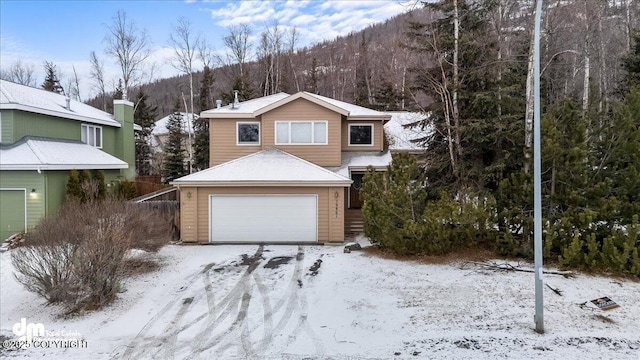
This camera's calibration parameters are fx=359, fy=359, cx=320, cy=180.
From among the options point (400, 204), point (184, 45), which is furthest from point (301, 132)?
point (184, 45)

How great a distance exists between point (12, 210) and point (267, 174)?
968 centimetres

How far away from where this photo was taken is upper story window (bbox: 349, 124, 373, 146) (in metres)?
16.5

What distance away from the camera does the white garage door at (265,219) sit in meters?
13.2

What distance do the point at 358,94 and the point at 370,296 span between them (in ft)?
92.5

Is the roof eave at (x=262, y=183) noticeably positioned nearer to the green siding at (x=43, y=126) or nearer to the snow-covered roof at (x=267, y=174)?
the snow-covered roof at (x=267, y=174)

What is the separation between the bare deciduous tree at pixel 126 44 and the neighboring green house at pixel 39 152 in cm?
1359

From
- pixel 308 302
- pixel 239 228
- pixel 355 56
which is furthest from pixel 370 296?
pixel 355 56

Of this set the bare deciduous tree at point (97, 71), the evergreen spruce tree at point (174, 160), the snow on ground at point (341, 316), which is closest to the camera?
the snow on ground at point (341, 316)

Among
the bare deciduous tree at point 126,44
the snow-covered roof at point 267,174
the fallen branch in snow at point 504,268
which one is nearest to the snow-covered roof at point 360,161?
the snow-covered roof at point 267,174

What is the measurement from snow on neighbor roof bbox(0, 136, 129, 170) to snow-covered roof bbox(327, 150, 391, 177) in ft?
34.0

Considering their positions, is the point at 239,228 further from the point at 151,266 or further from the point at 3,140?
the point at 3,140

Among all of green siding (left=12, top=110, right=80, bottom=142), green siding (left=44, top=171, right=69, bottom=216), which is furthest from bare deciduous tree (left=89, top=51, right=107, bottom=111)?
green siding (left=44, top=171, right=69, bottom=216)

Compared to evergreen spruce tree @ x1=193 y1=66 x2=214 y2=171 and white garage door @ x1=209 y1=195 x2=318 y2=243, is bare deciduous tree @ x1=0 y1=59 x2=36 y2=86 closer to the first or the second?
evergreen spruce tree @ x1=193 y1=66 x2=214 y2=171

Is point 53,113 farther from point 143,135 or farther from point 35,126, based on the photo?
point 143,135
